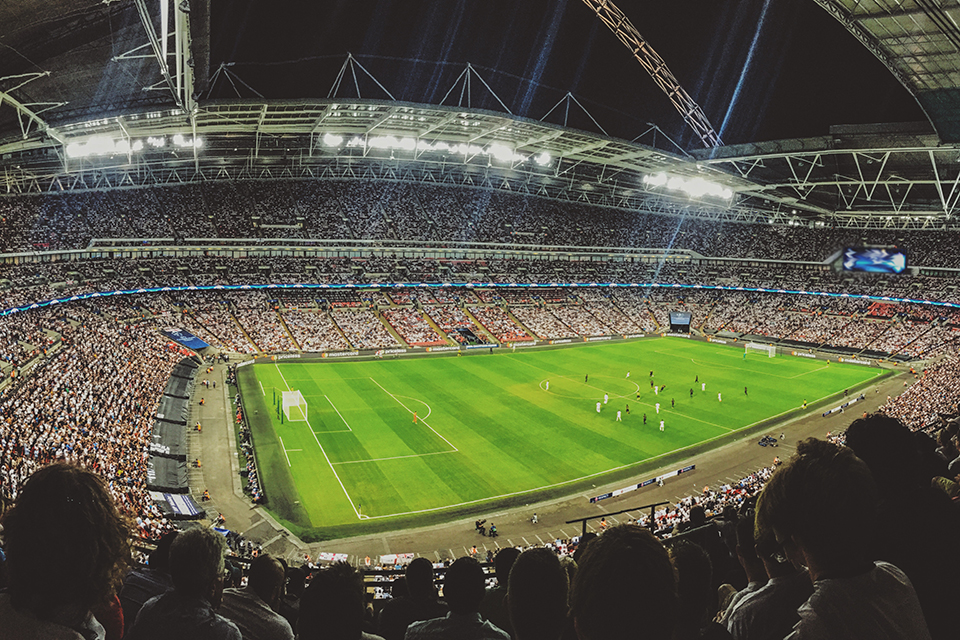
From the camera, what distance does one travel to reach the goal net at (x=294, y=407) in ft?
126

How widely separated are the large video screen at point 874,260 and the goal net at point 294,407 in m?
31.9

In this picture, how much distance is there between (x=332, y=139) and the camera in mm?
56594

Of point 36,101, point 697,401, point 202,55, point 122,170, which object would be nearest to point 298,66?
point 202,55

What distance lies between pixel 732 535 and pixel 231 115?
151 feet

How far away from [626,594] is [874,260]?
1895cm

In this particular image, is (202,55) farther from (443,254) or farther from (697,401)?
(443,254)

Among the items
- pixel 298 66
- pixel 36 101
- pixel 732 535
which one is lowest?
pixel 732 535

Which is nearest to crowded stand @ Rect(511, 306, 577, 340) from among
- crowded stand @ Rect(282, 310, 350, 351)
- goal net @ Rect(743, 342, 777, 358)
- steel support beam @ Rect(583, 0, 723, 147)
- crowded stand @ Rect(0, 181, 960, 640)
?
crowded stand @ Rect(0, 181, 960, 640)

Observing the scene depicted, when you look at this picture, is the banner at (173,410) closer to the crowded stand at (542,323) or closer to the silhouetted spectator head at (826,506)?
the silhouetted spectator head at (826,506)

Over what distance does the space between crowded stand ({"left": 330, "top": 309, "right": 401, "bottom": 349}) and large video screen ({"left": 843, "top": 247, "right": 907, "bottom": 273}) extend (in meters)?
48.5

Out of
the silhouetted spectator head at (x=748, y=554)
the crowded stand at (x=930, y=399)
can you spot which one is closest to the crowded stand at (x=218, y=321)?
the crowded stand at (x=930, y=399)

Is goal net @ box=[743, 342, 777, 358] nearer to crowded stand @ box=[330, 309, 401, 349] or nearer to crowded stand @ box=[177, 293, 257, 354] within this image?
crowded stand @ box=[330, 309, 401, 349]

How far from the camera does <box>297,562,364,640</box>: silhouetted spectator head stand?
3.24m

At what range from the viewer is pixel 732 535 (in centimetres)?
907
